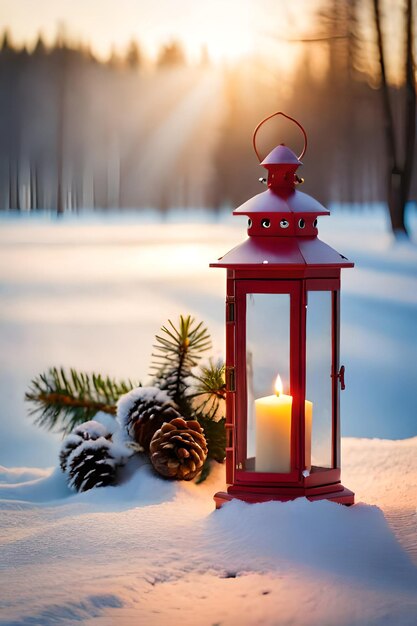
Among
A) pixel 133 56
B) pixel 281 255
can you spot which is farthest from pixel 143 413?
pixel 133 56

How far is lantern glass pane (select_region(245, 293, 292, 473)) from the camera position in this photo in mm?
1586

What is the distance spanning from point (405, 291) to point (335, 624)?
1.20 metres

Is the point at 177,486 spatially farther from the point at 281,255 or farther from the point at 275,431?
the point at 281,255

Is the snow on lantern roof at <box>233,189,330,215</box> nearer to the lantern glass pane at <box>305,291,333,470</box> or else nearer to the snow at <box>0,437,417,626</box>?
the lantern glass pane at <box>305,291,333,470</box>

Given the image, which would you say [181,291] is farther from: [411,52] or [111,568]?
[111,568]

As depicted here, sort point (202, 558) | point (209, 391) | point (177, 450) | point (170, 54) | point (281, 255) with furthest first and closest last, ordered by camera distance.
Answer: point (170, 54) < point (209, 391) < point (177, 450) < point (281, 255) < point (202, 558)

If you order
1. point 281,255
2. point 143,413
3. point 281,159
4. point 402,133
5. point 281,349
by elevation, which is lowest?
point 143,413

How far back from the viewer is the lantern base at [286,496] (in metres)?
1.58

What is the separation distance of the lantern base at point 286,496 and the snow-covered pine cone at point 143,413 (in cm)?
27

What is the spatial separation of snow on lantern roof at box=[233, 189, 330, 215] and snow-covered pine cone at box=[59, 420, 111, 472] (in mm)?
567

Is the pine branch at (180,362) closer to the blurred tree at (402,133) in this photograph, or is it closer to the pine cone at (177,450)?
the pine cone at (177,450)

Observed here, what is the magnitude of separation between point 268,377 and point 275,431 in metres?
0.09

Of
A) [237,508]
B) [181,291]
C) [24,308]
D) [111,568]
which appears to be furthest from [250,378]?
[24,308]

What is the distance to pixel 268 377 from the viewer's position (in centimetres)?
161
